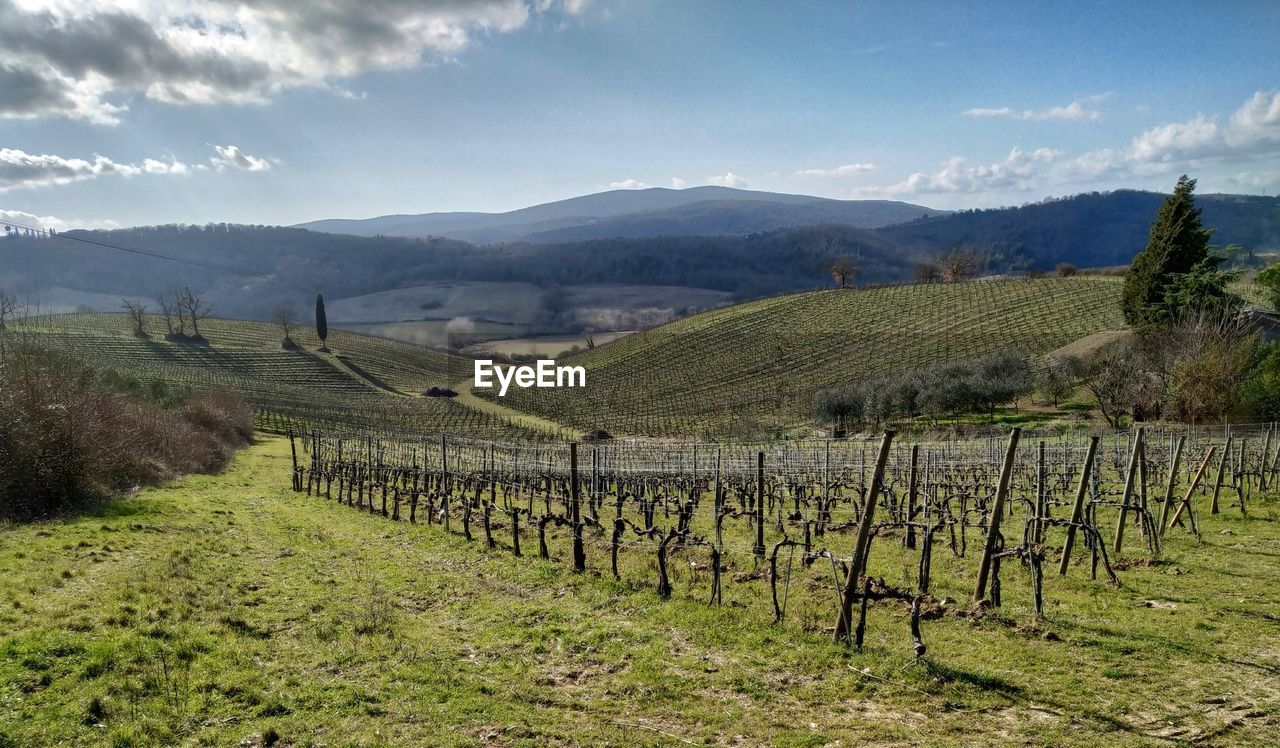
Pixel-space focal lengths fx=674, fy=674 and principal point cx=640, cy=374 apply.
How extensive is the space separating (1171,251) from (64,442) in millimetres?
64028

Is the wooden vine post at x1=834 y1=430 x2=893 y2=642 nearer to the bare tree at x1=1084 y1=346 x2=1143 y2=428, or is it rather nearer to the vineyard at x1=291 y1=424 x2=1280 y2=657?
the vineyard at x1=291 y1=424 x2=1280 y2=657

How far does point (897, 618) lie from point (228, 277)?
203300mm

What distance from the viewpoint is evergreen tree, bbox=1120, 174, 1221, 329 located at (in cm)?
4891

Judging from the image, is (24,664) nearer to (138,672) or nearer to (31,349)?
(138,672)

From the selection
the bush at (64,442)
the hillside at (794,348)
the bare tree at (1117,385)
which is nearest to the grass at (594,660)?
the bush at (64,442)

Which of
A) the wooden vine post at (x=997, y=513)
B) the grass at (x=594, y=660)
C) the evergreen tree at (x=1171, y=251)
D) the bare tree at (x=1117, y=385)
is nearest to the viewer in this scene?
the grass at (x=594, y=660)

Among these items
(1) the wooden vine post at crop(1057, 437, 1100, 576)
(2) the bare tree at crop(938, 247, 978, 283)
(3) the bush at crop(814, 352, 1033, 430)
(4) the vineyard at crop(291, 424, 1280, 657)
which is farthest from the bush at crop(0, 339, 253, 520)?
(2) the bare tree at crop(938, 247, 978, 283)

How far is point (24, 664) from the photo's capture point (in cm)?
779

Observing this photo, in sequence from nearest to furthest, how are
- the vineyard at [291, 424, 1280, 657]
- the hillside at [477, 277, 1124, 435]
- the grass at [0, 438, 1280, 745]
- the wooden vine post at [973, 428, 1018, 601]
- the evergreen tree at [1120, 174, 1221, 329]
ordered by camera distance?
the grass at [0, 438, 1280, 745]
the wooden vine post at [973, 428, 1018, 601]
the vineyard at [291, 424, 1280, 657]
the evergreen tree at [1120, 174, 1221, 329]
the hillside at [477, 277, 1124, 435]

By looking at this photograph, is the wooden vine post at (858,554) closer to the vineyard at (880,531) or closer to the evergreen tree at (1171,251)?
the vineyard at (880,531)

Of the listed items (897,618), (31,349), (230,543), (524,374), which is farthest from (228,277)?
(897,618)

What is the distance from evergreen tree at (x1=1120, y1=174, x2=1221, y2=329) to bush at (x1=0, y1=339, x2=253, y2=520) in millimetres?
60133
